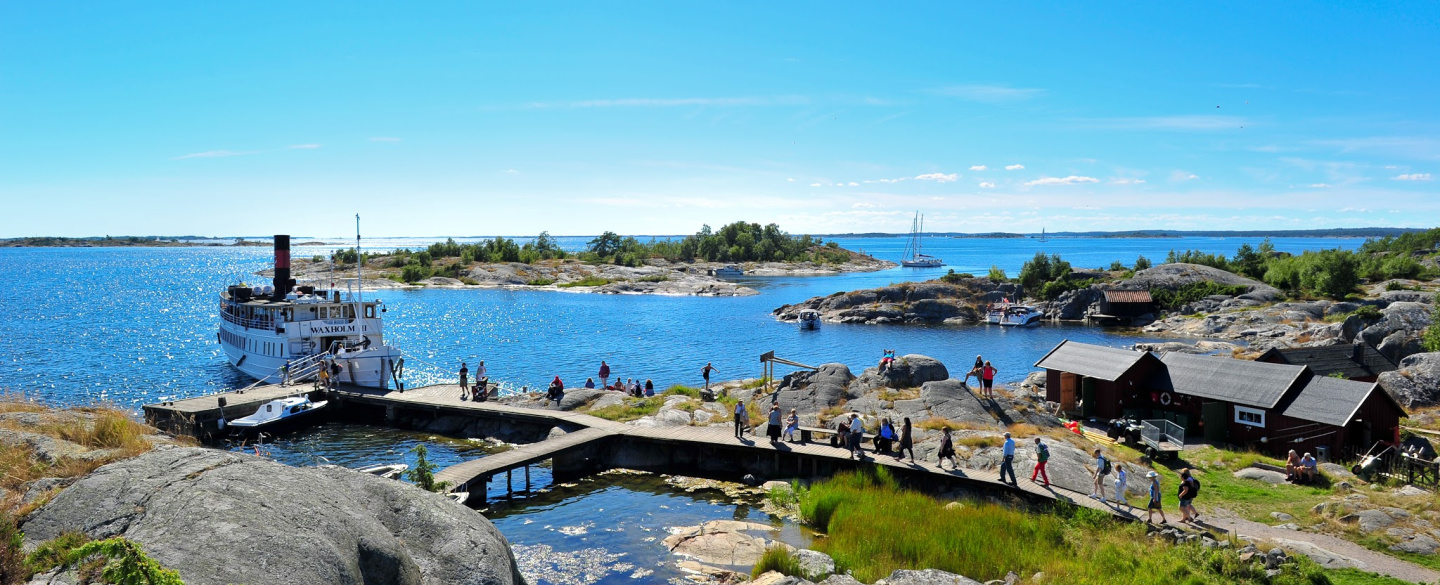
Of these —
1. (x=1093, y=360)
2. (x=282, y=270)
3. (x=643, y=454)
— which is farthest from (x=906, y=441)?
(x=282, y=270)

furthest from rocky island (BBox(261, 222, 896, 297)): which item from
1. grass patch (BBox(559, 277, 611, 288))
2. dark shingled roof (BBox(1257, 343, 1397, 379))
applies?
dark shingled roof (BBox(1257, 343, 1397, 379))

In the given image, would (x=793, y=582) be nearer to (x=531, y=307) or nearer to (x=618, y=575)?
(x=618, y=575)

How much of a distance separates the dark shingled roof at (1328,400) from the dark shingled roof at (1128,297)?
224 feet

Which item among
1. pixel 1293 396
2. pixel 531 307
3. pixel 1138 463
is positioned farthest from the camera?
pixel 531 307

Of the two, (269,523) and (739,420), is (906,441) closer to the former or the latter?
(739,420)

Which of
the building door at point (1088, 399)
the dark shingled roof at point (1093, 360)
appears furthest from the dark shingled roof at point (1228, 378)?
the building door at point (1088, 399)

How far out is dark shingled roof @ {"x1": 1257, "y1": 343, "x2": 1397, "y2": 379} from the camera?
3828 cm

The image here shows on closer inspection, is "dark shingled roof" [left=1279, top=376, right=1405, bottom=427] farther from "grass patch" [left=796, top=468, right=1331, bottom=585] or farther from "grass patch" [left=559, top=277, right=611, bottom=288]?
"grass patch" [left=559, top=277, right=611, bottom=288]

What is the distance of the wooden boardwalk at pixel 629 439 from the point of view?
2403 centimetres

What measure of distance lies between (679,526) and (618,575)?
13.2 feet

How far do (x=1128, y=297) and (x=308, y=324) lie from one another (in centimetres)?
8634

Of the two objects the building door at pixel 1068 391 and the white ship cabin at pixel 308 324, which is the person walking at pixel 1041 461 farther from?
the white ship cabin at pixel 308 324

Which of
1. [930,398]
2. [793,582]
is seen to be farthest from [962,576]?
[930,398]

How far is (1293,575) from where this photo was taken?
16.9 meters
